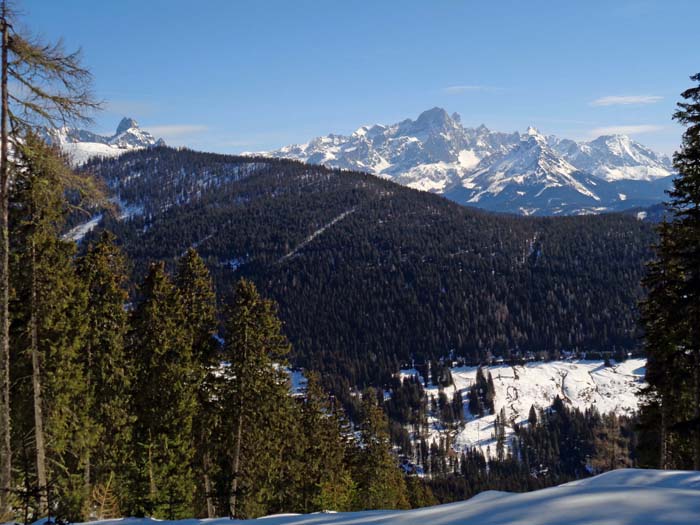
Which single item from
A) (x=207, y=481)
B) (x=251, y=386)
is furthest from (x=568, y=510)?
(x=207, y=481)

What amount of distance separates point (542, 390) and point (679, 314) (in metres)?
174

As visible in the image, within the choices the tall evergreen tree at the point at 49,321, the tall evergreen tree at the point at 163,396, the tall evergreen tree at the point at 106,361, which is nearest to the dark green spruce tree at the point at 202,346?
the tall evergreen tree at the point at 163,396

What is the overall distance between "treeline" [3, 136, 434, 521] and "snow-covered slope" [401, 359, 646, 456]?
Answer: 5338 inches

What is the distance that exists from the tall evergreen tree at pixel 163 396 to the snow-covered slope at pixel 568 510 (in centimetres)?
1627

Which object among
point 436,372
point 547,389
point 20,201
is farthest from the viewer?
point 436,372

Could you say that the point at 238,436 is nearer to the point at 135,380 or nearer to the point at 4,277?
the point at 135,380

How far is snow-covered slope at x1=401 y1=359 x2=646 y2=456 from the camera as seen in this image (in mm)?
159375

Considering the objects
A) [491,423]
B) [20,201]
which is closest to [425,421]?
[491,423]

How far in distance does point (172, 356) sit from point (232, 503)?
7.01 m

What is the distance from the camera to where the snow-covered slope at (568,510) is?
16.6 feet

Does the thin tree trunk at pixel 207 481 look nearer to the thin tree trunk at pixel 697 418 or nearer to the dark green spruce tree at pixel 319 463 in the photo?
the dark green spruce tree at pixel 319 463

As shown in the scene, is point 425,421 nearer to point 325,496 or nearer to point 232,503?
point 325,496

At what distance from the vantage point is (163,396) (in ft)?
74.2

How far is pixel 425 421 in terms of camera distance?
162500 millimetres
